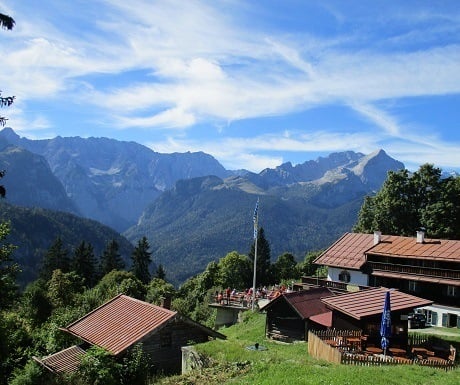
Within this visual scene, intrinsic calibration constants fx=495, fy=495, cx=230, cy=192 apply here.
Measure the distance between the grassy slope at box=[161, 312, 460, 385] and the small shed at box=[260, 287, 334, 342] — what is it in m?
11.3

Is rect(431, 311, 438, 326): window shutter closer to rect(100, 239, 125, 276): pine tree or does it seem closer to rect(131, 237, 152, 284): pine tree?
rect(131, 237, 152, 284): pine tree

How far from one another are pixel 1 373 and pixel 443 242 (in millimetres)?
34120

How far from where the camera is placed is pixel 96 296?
5016cm

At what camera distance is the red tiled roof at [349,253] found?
45.6m

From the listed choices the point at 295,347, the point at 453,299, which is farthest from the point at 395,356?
the point at 453,299

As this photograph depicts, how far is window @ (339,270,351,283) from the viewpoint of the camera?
46.0m

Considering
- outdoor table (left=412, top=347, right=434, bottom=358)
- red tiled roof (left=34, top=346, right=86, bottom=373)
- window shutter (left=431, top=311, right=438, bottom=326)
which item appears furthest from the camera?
window shutter (left=431, top=311, right=438, bottom=326)

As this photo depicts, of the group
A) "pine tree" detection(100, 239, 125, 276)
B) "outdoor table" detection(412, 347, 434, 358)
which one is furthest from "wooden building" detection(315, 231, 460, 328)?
"pine tree" detection(100, 239, 125, 276)

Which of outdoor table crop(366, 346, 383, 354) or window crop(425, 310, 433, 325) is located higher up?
window crop(425, 310, 433, 325)

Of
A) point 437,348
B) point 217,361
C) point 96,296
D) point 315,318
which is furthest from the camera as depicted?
point 96,296

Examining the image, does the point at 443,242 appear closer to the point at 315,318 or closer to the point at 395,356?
the point at 315,318

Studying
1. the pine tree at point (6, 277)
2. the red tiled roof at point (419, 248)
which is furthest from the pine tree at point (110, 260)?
the pine tree at point (6, 277)

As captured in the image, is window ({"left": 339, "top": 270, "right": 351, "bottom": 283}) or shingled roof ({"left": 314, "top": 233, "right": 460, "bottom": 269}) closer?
shingled roof ({"left": 314, "top": 233, "right": 460, "bottom": 269})

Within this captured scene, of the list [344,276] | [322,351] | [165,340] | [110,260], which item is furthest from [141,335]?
[110,260]
